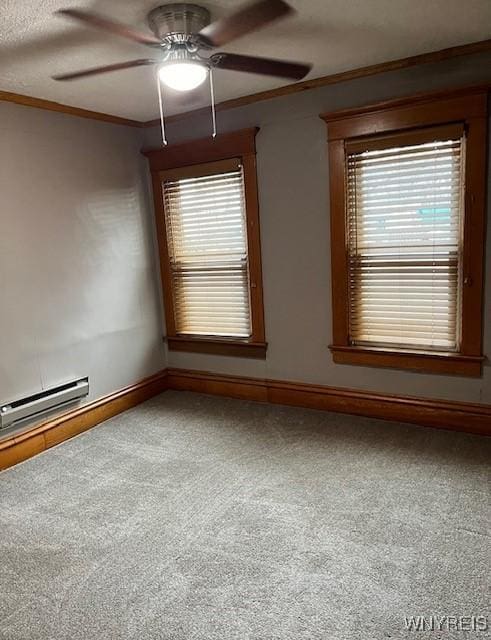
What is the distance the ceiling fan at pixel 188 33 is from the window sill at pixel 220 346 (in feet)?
7.16

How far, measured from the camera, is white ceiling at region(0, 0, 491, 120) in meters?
2.15

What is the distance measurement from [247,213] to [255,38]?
145 centimetres

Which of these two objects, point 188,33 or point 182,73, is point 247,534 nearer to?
point 182,73

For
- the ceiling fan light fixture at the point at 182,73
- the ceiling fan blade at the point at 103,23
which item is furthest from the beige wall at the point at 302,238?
the ceiling fan blade at the point at 103,23

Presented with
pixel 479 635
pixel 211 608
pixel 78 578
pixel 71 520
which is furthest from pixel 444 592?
pixel 71 520

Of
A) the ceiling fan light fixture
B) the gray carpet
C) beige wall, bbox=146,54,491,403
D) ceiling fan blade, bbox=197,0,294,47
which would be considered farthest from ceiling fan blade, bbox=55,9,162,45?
the gray carpet

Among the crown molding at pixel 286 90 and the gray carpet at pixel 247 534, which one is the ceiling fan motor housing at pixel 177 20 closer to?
the crown molding at pixel 286 90

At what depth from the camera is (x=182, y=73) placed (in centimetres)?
223

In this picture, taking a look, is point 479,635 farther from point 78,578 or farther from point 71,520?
point 71,520

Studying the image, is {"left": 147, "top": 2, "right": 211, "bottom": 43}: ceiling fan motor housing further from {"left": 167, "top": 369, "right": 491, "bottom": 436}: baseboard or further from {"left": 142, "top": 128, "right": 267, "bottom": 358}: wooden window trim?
{"left": 167, "top": 369, "right": 491, "bottom": 436}: baseboard

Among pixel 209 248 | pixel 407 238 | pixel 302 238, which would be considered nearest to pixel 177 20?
pixel 302 238

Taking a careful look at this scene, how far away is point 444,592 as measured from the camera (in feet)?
6.11

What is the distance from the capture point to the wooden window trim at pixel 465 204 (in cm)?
290

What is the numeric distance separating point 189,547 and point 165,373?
2427 millimetres
